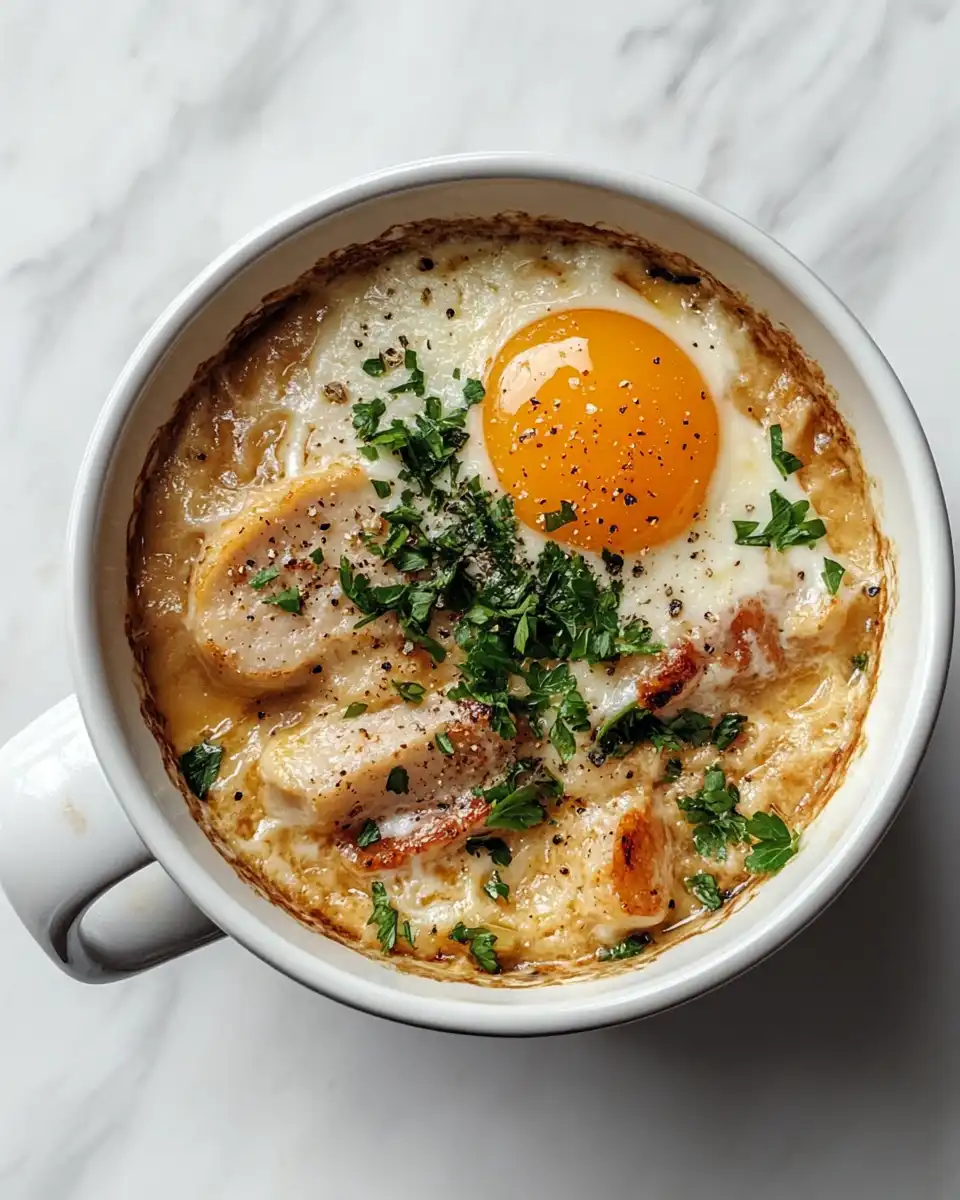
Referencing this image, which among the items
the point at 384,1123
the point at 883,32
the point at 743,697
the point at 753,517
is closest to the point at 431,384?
the point at 753,517

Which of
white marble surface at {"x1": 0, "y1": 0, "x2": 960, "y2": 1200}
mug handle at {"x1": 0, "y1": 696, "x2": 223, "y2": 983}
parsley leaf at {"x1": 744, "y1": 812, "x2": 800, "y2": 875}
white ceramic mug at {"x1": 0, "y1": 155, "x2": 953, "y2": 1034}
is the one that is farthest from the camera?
white marble surface at {"x1": 0, "y1": 0, "x2": 960, "y2": 1200}

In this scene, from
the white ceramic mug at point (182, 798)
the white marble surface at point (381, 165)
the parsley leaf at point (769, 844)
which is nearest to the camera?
the white ceramic mug at point (182, 798)

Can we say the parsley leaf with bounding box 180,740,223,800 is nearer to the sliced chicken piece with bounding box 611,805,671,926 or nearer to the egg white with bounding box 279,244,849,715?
the egg white with bounding box 279,244,849,715

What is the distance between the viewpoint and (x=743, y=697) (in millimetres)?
2219

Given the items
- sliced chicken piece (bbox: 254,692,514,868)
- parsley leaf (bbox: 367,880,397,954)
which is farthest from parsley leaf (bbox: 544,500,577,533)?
parsley leaf (bbox: 367,880,397,954)

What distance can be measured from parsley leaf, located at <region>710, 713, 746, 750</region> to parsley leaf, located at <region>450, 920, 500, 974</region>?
1.67ft

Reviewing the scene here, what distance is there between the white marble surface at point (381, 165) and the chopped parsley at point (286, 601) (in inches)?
27.0

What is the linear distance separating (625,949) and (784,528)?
77cm

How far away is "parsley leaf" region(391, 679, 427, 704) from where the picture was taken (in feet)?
7.18

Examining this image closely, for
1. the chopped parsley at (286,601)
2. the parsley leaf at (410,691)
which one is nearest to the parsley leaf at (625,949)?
the parsley leaf at (410,691)

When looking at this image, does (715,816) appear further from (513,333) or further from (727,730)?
(513,333)

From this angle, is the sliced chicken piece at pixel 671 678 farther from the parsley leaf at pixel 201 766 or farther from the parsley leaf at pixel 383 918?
the parsley leaf at pixel 201 766

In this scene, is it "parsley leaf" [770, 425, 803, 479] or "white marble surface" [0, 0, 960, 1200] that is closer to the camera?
"parsley leaf" [770, 425, 803, 479]

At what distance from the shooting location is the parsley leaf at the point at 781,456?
7.23ft
